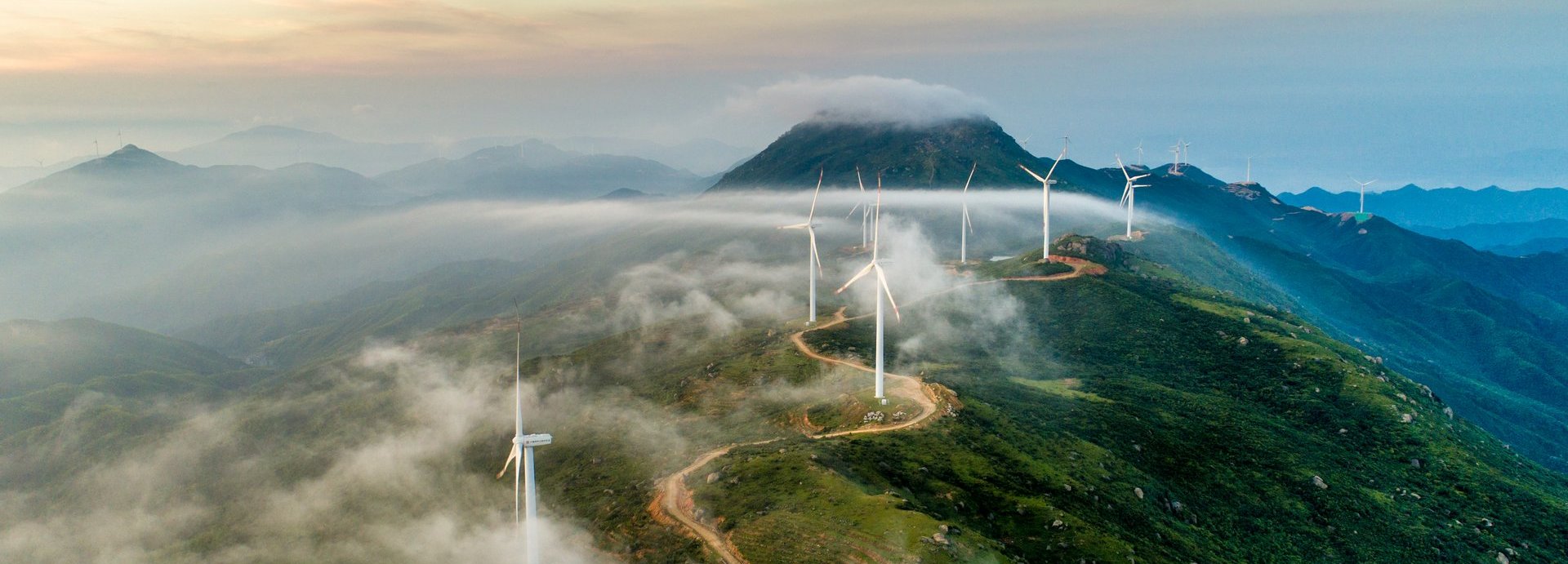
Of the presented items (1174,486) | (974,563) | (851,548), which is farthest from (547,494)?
(1174,486)

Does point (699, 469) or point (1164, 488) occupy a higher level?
point (699, 469)

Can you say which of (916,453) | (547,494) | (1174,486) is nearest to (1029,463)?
(916,453)

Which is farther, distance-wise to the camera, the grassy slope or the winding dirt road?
the grassy slope

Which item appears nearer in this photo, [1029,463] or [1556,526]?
[1029,463]

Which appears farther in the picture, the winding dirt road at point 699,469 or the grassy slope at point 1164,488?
the grassy slope at point 1164,488

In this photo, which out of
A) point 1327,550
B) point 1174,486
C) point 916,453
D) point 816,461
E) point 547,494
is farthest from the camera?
point 547,494

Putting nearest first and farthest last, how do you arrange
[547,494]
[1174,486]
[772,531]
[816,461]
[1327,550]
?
1. [772,531]
2. [816,461]
3. [1327,550]
4. [1174,486]
5. [547,494]

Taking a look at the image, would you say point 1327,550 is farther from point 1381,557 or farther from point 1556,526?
point 1556,526

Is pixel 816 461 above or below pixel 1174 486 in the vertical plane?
above

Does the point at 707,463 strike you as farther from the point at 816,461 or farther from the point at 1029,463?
the point at 1029,463

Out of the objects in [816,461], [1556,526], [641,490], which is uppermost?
[816,461]

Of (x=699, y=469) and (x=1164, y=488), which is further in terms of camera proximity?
(x=1164, y=488)
